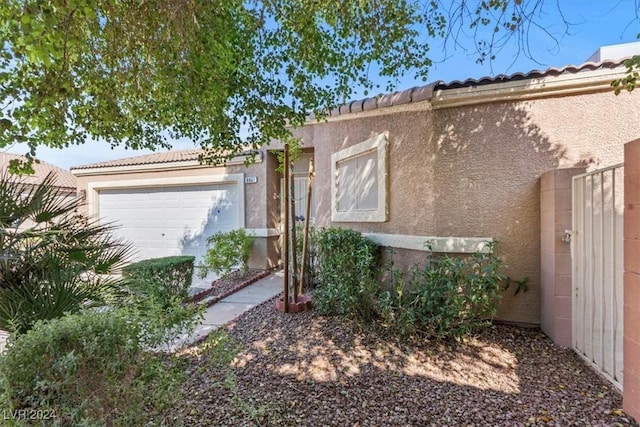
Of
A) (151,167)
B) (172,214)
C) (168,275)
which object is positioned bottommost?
(168,275)

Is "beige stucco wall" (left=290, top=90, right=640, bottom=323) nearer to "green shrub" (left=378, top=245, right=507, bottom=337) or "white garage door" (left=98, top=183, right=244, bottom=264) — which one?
"green shrub" (left=378, top=245, right=507, bottom=337)

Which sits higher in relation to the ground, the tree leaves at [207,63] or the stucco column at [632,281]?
the tree leaves at [207,63]

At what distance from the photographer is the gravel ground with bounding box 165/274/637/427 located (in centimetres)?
287

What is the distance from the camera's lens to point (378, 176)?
5863 millimetres

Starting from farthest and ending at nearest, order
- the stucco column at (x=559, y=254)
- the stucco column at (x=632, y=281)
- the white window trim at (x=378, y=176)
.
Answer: the white window trim at (x=378, y=176)
the stucco column at (x=559, y=254)
the stucco column at (x=632, y=281)

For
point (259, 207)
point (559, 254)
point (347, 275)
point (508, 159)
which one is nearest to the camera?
point (559, 254)

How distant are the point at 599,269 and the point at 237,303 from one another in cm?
562

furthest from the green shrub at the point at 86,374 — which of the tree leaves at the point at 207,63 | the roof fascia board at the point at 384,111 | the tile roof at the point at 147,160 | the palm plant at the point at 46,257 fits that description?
the tile roof at the point at 147,160

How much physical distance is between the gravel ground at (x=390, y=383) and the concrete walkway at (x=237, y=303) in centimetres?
110

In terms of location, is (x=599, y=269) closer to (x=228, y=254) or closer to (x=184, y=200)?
(x=228, y=254)

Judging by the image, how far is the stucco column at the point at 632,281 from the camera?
8.68ft

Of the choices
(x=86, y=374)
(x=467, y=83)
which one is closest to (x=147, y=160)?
(x=467, y=83)

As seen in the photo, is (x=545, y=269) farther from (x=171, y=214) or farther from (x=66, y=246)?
(x=171, y=214)

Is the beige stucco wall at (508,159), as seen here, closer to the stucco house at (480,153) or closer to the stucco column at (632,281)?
the stucco house at (480,153)
